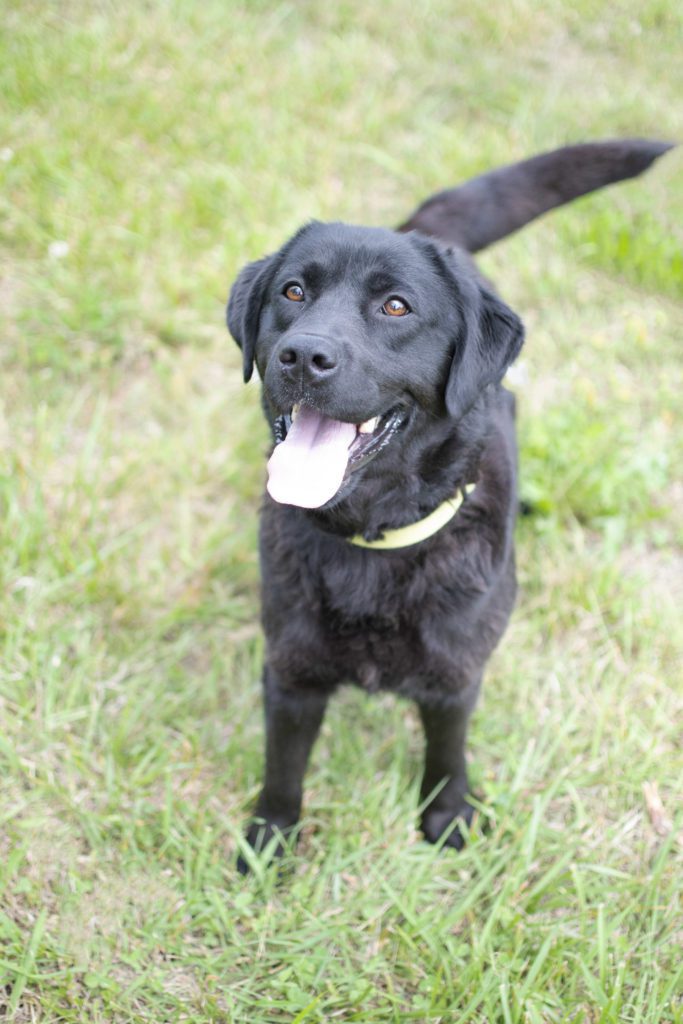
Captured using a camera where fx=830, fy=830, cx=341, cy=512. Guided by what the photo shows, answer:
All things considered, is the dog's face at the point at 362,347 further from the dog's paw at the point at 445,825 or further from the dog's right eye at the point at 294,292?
the dog's paw at the point at 445,825

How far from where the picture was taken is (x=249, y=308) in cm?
223

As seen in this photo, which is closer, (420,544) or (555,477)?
(420,544)

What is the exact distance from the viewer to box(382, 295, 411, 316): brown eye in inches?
79.4

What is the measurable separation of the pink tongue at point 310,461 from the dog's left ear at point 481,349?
27 cm

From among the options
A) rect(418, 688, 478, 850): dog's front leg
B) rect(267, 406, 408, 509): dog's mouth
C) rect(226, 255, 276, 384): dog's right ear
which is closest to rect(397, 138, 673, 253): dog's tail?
rect(226, 255, 276, 384): dog's right ear

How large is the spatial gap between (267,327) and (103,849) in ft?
5.02

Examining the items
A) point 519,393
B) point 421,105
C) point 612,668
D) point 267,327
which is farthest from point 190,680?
point 421,105

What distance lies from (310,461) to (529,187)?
181cm

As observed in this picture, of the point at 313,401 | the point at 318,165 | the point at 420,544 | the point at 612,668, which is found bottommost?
the point at 612,668

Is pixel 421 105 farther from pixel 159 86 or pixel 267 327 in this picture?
pixel 267 327

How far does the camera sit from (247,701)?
2.78 meters

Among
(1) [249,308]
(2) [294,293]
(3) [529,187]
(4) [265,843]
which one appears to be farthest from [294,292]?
(4) [265,843]

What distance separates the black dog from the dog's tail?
37.5 inches

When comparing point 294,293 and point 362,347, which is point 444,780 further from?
point 294,293
